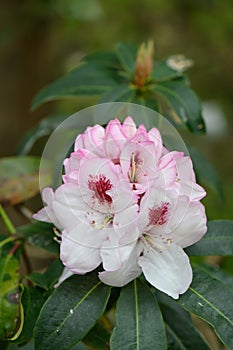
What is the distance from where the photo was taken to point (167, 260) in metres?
0.76

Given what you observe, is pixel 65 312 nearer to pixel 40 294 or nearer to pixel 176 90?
pixel 40 294

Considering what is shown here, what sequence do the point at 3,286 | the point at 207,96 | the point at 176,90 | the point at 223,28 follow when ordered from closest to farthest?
the point at 3,286 < the point at 176,90 < the point at 223,28 < the point at 207,96

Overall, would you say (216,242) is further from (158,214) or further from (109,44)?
(109,44)

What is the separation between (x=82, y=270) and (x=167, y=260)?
0.36 ft

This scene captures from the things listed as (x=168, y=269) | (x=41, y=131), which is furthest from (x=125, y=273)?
(x=41, y=131)

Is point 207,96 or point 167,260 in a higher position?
point 167,260

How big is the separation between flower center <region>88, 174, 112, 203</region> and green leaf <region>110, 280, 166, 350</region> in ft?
0.41

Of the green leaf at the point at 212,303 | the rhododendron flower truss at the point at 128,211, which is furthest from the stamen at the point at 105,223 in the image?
the green leaf at the point at 212,303

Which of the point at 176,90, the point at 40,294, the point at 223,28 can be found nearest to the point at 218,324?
the point at 40,294

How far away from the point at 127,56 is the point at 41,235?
0.47 meters

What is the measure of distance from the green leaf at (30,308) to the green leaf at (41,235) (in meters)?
0.07

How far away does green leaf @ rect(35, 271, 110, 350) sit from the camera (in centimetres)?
73

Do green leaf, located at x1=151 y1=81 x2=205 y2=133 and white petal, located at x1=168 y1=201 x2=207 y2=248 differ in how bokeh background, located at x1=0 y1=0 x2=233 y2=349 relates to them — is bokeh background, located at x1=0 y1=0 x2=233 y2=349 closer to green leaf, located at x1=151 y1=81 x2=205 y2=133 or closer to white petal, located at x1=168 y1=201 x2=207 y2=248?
green leaf, located at x1=151 y1=81 x2=205 y2=133

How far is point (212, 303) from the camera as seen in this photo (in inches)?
29.9
